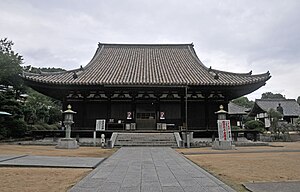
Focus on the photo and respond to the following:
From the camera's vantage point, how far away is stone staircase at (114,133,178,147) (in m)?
18.8

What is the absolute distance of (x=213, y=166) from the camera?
9.43m

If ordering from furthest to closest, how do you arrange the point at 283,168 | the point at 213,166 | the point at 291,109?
the point at 291,109 < the point at 213,166 < the point at 283,168

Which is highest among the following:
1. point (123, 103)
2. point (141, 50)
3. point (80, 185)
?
point (141, 50)

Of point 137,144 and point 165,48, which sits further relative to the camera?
point 165,48

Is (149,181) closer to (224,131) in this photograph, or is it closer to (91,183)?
(91,183)

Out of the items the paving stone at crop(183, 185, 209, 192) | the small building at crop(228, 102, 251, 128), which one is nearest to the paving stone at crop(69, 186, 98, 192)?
the paving stone at crop(183, 185, 209, 192)

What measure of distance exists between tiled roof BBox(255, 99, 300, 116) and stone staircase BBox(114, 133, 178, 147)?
3426 cm

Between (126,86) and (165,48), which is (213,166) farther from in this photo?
(165,48)

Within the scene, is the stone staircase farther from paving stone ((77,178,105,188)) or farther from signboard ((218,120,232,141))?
paving stone ((77,178,105,188))

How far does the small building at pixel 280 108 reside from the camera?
160 ft

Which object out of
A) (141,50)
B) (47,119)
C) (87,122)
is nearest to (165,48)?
(141,50)

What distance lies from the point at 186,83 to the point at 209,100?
3348 mm

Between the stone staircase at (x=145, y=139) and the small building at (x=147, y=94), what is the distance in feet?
6.69

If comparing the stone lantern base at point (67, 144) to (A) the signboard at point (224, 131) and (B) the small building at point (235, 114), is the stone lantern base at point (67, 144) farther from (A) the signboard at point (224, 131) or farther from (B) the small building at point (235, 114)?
(B) the small building at point (235, 114)
